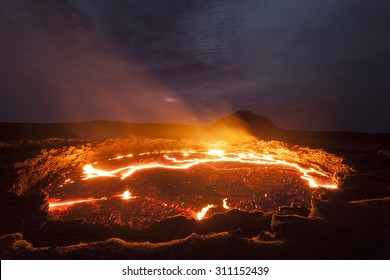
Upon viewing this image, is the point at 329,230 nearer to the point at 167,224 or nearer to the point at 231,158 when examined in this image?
the point at 167,224

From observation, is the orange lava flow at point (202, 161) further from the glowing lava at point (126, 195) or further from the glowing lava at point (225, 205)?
the glowing lava at point (225, 205)

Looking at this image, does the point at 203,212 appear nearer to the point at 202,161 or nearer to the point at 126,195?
the point at 126,195

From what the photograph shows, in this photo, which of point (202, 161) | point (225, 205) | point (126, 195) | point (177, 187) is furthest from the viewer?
point (202, 161)

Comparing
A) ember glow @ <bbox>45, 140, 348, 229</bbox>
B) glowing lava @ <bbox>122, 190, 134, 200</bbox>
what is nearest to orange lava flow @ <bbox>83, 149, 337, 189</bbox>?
ember glow @ <bbox>45, 140, 348, 229</bbox>

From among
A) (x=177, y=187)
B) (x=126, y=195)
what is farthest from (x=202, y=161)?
(x=126, y=195)

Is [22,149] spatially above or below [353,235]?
above

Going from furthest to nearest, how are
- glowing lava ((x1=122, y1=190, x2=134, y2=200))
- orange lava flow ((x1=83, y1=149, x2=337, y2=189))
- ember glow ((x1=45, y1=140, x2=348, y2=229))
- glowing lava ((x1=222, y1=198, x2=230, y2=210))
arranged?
1. orange lava flow ((x1=83, y1=149, x2=337, y2=189))
2. glowing lava ((x1=122, y1=190, x2=134, y2=200))
3. glowing lava ((x1=222, y1=198, x2=230, y2=210))
4. ember glow ((x1=45, y1=140, x2=348, y2=229))

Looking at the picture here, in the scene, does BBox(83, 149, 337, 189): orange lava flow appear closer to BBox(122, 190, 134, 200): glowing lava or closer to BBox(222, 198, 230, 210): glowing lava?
BBox(122, 190, 134, 200): glowing lava

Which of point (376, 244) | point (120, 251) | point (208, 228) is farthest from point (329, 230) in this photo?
point (120, 251)
